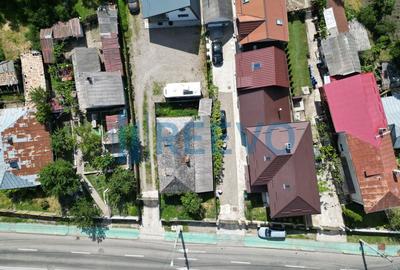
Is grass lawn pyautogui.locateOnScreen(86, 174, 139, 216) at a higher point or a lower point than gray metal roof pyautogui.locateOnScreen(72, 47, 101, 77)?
lower

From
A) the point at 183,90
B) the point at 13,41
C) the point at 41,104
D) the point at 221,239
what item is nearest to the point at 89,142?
the point at 41,104

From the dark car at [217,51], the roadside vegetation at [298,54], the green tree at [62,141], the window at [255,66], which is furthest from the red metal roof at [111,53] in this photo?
the roadside vegetation at [298,54]

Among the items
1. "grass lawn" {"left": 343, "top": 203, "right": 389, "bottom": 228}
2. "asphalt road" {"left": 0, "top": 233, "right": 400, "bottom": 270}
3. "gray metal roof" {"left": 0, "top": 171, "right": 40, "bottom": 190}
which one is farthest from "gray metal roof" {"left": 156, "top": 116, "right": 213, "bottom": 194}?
"grass lawn" {"left": 343, "top": 203, "right": 389, "bottom": 228}

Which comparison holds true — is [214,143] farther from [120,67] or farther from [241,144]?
[120,67]

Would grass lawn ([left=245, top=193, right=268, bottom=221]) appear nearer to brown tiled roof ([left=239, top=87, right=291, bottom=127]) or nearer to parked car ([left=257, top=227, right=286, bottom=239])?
parked car ([left=257, top=227, right=286, bottom=239])

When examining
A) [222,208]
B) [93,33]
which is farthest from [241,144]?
[93,33]

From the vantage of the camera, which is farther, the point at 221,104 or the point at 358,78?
the point at 221,104
